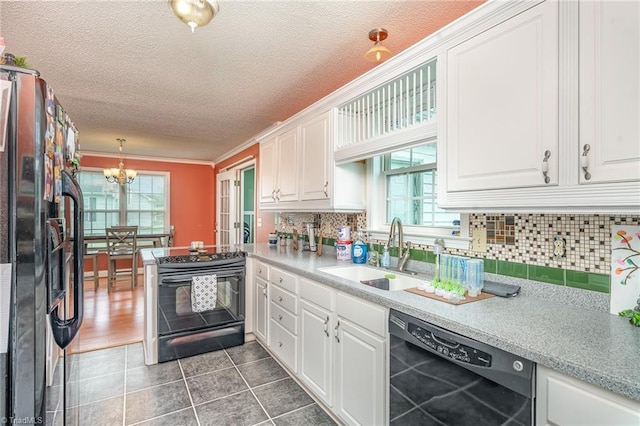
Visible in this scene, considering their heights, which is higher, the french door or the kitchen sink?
the french door

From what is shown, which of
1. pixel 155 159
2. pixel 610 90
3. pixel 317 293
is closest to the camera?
pixel 610 90

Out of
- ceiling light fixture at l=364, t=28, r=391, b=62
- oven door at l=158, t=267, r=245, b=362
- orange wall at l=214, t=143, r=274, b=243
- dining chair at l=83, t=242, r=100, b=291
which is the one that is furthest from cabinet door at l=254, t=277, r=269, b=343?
dining chair at l=83, t=242, r=100, b=291

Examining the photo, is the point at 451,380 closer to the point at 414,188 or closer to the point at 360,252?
the point at 360,252

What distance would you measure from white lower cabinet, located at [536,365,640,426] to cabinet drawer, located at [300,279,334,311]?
1.11 metres

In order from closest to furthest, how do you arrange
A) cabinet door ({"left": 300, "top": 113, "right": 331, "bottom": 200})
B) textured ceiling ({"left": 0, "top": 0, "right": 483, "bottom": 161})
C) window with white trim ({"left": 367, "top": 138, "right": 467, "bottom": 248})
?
textured ceiling ({"left": 0, "top": 0, "right": 483, "bottom": 161}) < window with white trim ({"left": 367, "top": 138, "right": 467, "bottom": 248}) < cabinet door ({"left": 300, "top": 113, "right": 331, "bottom": 200})

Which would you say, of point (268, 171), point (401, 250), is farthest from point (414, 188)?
point (268, 171)

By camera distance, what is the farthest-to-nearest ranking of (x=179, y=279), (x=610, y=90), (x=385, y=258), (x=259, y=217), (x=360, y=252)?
(x=259, y=217), (x=179, y=279), (x=360, y=252), (x=385, y=258), (x=610, y=90)

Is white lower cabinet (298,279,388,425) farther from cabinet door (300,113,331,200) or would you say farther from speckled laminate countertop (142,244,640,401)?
cabinet door (300,113,331,200)

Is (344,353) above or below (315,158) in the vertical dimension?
below

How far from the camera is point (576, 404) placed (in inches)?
34.5

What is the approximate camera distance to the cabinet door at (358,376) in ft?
5.03

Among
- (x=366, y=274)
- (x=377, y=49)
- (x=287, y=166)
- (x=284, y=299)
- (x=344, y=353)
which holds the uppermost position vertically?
(x=377, y=49)

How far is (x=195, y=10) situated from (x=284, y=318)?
2.02 meters

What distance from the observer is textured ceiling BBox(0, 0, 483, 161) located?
1688 mm
